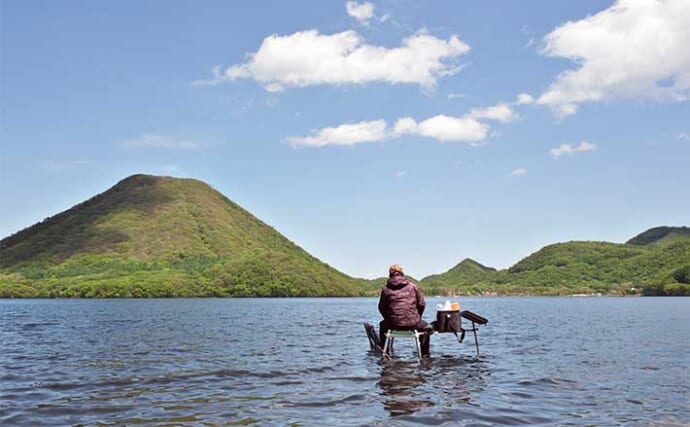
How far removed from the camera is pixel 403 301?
23688 millimetres

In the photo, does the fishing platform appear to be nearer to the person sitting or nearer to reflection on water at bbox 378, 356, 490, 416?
the person sitting

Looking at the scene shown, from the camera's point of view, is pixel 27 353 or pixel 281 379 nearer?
pixel 281 379

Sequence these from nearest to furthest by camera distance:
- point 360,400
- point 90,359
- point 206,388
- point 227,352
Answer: point 360,400, point 206,388, point 90,359, point 227,352

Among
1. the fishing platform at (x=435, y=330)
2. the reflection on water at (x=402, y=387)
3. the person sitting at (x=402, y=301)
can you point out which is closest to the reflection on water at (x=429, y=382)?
the reflection on water at (x=402, y=387)

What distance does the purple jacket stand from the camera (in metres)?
23.6

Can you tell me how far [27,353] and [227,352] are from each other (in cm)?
946

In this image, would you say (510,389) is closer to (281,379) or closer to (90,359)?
(281,379)

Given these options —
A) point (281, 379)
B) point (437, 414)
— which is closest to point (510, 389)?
point (437, 414)

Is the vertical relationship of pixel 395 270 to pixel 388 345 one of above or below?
above

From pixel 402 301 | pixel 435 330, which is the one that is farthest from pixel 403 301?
pixel 435 330

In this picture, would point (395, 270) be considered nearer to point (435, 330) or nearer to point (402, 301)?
point (402, 301)

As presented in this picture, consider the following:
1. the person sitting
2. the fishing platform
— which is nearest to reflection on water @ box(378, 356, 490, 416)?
the fishing platform

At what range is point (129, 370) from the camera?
21.8 metres

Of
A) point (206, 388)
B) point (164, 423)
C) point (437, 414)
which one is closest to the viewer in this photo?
point (164, 423)
